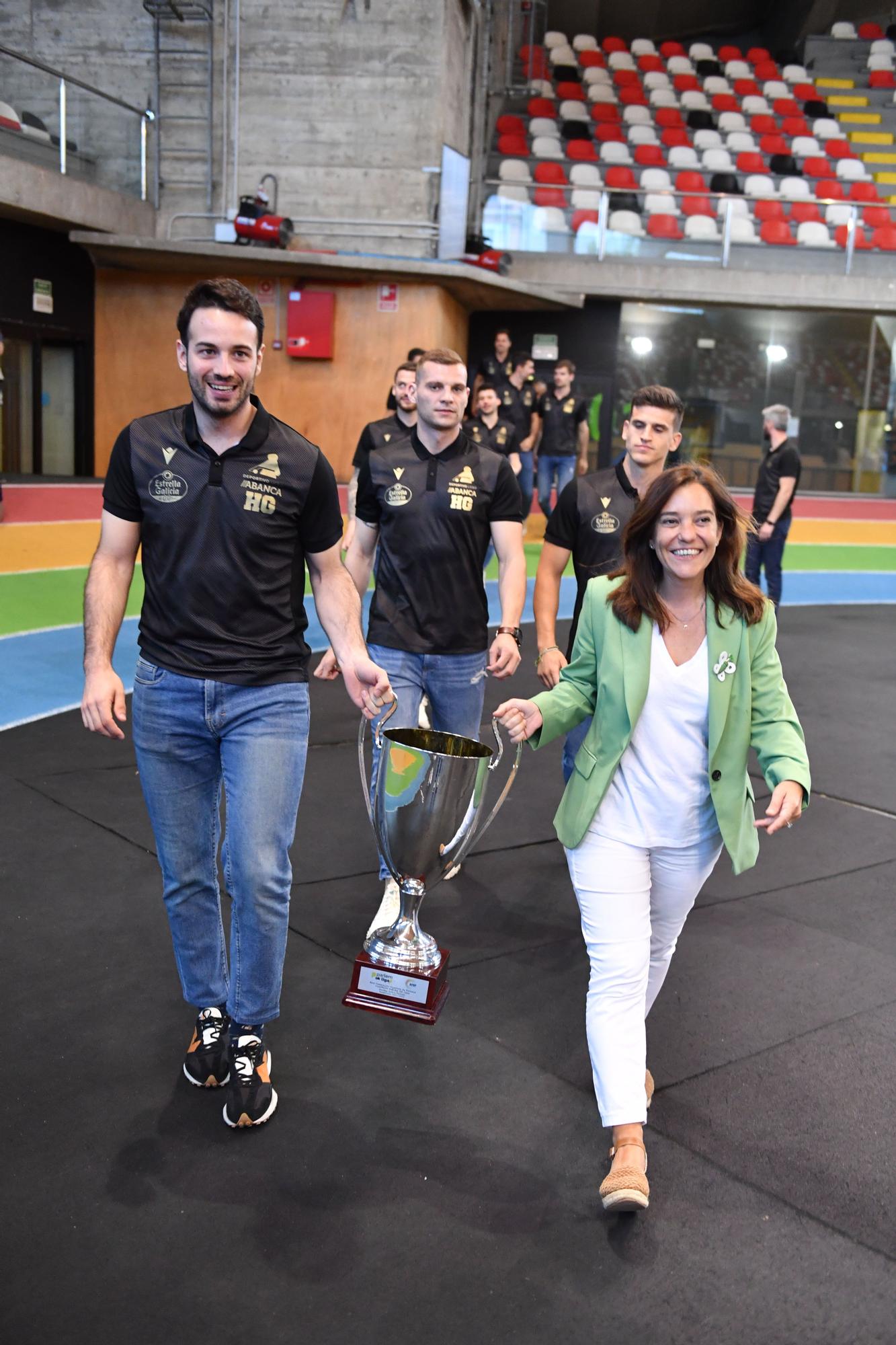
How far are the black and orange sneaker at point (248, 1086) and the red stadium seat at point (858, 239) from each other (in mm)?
19196

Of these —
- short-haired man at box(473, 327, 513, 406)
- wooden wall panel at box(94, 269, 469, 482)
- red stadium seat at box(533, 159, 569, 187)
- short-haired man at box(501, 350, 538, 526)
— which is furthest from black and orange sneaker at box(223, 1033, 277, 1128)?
red stadium seat at box(533, 159, 569, 187)

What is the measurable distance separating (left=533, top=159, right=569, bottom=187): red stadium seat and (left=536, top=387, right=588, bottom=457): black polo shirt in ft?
29.9

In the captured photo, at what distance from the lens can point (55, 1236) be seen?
268 centimetres

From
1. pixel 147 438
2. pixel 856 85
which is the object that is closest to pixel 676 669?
pixel 147 438

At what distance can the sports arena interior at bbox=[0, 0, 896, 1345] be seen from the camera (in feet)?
8.85

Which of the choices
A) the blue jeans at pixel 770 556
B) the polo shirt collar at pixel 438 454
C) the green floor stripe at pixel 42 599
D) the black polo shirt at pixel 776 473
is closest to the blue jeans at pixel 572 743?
the polo shirt collar at pixel 438 454

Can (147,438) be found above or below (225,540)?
above

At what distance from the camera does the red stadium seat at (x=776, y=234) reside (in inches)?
768

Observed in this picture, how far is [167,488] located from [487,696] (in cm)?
558

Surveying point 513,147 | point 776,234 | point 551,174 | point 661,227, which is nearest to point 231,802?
point 661,227

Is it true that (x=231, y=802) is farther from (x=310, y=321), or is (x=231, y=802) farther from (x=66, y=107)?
(x=310, y=321)

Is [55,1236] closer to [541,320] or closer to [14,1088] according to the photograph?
[14,1088]

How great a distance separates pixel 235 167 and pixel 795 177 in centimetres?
885

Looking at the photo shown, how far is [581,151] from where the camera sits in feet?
74.6
